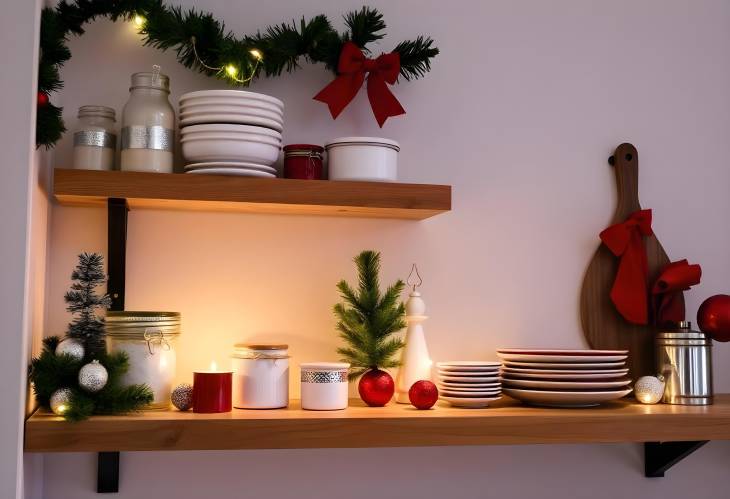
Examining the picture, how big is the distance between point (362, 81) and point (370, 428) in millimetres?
630

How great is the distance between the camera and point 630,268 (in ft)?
5.50

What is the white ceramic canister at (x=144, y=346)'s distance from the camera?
4.42ft

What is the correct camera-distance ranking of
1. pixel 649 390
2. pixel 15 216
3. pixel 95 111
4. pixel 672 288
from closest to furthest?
pixel 15 216 < pixel 95 111 < pixel 649 390 < pixel 672 288

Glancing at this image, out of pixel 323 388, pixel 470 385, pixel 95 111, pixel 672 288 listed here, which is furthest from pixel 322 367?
pixel 672 288

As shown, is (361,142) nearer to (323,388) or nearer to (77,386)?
(323,388)

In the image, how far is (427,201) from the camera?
1.47 metres

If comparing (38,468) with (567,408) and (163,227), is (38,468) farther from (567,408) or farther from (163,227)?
(567,408)

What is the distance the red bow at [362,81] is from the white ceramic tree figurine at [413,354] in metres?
0.35

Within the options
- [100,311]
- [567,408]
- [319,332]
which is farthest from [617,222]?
[100,311]

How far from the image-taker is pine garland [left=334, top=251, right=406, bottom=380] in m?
1.47

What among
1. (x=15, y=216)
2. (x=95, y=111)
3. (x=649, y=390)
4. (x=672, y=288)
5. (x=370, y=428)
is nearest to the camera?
(x=15, y=216)

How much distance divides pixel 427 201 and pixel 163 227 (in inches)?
19.3

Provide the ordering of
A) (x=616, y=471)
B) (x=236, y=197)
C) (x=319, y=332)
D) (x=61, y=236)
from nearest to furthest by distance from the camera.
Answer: (x=236, y=197) → (x=61, y=236) → (x=319, y=332) → (x=616, y=471)

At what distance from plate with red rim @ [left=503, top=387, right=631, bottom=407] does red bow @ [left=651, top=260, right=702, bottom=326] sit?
10.8 inches
